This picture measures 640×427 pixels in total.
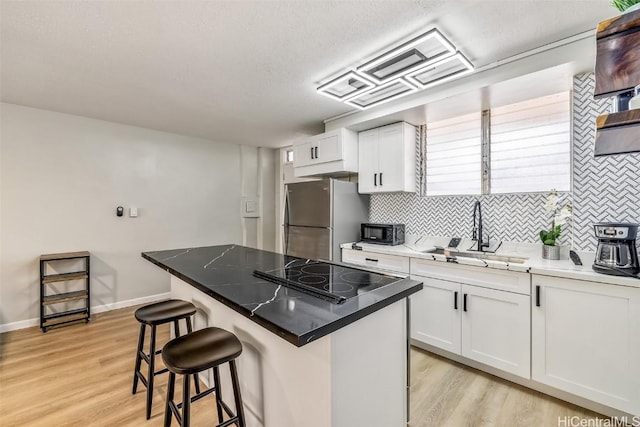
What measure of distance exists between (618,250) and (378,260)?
1.72 metres

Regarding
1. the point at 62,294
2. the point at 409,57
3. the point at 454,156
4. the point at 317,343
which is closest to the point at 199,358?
the point at 317,343

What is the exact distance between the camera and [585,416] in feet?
5.83

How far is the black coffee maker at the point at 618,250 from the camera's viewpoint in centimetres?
171

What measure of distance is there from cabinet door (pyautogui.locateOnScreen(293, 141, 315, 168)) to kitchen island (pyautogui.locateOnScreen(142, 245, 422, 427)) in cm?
206

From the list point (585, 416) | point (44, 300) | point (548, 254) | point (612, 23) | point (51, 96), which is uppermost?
point (51, 96)

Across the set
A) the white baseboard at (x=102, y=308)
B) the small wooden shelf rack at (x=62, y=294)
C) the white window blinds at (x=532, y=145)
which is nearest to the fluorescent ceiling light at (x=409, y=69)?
the white window blinds at (x=532, y=145)

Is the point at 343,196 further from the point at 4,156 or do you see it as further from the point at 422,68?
the point at 4,156

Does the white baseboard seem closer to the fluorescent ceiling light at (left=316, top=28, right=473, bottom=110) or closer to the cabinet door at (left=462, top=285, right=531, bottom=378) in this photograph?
the fluorescent ceiling light at (left=316, top=28, right=473, bottom=110)

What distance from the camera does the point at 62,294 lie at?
130 inches

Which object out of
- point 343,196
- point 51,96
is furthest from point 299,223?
point 51,96

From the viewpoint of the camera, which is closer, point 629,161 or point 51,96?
point 629,161

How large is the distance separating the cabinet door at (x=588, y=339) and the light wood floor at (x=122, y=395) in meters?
0.19

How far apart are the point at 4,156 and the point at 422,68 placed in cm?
417

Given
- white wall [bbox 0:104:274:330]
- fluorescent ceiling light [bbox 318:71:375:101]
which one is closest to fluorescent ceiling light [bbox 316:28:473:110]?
fluorescent ceiling light [bbox 318:71:375:101]
